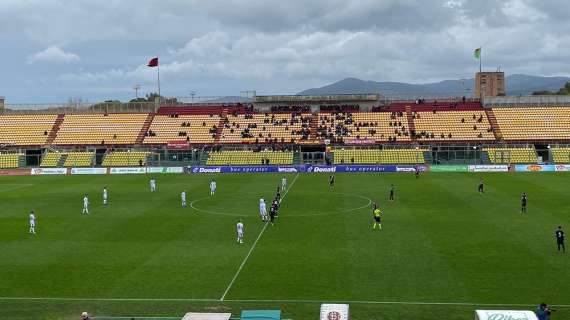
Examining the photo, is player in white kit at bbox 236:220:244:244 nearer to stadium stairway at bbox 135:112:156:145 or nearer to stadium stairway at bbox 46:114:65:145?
stadium stairway at bbox 135:112:156:145

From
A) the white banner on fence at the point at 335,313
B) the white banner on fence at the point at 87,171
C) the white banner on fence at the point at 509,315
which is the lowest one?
the white banner on fence at the point at 335,313

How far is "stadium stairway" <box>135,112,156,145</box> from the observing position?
86125 millimetres

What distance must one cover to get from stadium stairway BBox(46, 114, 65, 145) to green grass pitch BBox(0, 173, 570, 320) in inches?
1671

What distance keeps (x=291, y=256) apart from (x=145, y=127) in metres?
68.5

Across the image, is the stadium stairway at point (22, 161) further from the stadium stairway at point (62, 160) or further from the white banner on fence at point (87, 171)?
the white banner on fence at point (87, 171)

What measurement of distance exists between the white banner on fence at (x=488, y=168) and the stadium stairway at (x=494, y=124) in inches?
558

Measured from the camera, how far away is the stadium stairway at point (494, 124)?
7950 centimetres

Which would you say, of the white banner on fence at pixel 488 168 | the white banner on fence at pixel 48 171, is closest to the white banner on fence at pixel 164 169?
the white banner on fence at pixel 48 171

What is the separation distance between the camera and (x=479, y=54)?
93.9m

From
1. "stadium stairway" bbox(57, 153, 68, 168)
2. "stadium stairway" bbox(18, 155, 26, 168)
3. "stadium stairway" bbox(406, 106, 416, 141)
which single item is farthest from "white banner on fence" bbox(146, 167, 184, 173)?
"stadium stairway" bbox(406, 106, 416, 141)

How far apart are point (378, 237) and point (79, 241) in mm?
16561

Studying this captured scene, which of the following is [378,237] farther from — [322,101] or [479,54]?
[479,54]

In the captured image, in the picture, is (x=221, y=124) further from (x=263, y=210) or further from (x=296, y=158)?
(x=263, y=210)

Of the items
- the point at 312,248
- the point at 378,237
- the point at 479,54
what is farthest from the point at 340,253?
the point at 479,54
